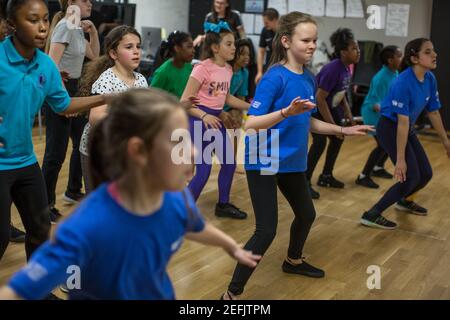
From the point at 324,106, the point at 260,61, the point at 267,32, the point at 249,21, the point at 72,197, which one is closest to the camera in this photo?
the point at 72,197

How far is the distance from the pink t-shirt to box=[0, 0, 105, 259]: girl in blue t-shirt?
1484mm

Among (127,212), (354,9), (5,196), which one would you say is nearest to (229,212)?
(5,196)

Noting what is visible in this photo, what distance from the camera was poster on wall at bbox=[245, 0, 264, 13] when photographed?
905 centimetres

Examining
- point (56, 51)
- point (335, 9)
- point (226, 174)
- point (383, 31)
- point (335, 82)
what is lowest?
point (226, 174)

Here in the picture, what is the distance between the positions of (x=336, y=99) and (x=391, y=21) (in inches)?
146

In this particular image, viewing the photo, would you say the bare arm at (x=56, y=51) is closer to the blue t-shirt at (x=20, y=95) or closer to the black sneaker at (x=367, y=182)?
the blue t-shirt at (x=20, y=95)

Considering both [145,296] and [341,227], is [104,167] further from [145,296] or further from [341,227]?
[341,227]

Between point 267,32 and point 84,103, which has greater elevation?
point 267,32

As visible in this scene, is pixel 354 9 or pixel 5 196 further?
pixel 354 9

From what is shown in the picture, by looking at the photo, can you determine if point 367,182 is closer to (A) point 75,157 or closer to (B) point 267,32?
(A) point 75,157

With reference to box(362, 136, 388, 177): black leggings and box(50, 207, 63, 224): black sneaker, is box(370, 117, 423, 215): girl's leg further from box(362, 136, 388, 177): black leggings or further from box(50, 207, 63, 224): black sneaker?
box(50, 207, 63, 224): black sneaker

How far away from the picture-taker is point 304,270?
A: 10.6 ft

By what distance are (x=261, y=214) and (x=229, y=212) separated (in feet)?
4.81
